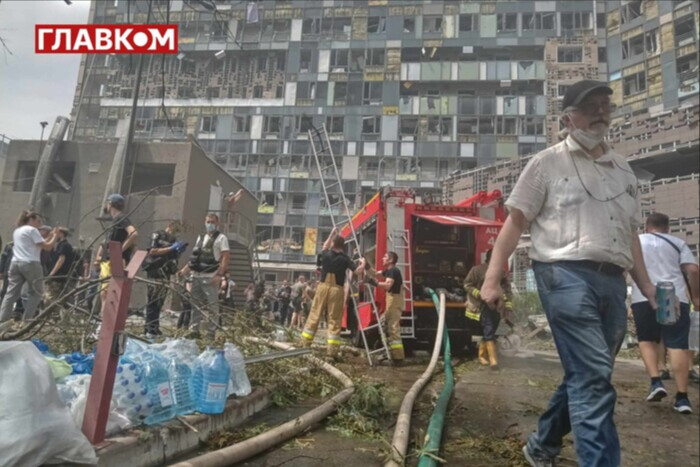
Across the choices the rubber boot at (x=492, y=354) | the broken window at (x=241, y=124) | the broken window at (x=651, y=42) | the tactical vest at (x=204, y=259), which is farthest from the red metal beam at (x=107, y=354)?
the broken window at (x=241, y=124)

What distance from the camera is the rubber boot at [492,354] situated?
6766 millimetres

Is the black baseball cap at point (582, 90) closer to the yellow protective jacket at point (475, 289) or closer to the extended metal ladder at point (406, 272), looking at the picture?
the yellow protective jacket at point (475, 289)

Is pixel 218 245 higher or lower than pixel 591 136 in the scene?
lower

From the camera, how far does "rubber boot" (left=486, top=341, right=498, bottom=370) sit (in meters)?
6.77

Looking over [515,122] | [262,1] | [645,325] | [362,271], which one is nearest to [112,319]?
[645,325]

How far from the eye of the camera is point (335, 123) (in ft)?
148

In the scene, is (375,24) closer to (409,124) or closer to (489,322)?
(409,124)

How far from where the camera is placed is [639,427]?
12.1 feet

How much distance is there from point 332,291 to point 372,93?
4103cm

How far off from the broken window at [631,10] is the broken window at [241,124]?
110 feet

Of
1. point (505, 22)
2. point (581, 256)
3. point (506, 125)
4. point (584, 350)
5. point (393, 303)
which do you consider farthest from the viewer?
point (505, 22)

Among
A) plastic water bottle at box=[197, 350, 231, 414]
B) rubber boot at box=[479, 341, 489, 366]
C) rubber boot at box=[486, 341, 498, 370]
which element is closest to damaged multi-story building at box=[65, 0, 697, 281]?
rubber boot at box=[479, 341, 489, 366]

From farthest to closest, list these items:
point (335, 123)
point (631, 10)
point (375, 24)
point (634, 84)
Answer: point (375, 24)
point (335, 123)
point (631, 10)
point (634, 84)

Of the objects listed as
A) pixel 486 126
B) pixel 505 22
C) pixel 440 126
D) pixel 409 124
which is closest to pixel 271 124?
pixel 409 124
